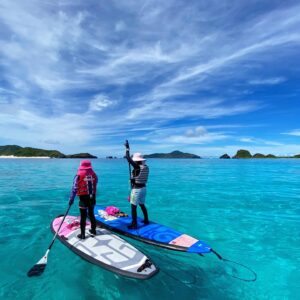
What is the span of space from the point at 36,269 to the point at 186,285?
445 cm

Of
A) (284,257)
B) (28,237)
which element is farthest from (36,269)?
(284,257)

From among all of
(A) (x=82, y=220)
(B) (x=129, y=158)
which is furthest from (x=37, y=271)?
(B) (x=129, y=158)

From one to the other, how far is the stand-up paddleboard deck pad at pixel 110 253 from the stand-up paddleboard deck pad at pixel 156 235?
0.86 metres

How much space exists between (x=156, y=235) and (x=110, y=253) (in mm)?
2009

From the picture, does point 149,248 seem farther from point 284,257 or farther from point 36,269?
point 284,257

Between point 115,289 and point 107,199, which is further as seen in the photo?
point 107,199

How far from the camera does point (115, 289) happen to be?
269 inches

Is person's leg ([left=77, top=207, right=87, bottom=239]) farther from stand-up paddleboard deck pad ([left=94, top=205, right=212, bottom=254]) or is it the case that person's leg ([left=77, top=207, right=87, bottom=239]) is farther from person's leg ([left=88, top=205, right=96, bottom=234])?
stand-up paddleboard deck pad ([left=94, top=205, right=212, bottom=254])

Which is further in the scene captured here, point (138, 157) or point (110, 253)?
point (138, 157)

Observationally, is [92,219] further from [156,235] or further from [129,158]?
[129,158]

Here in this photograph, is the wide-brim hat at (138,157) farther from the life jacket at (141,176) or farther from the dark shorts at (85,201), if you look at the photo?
the dark shorts at (85,201)

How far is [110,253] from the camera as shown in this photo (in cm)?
773

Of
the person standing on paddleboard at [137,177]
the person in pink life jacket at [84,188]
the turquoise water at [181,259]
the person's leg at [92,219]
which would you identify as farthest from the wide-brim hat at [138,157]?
the turquoise water at [181,259]

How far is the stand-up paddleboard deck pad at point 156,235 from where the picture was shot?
8.03 m
